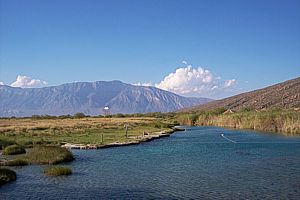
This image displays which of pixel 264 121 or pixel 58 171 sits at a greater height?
pixel 264 121

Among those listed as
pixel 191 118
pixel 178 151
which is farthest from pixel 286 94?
pixel 178 151

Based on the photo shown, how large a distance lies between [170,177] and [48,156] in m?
13.0

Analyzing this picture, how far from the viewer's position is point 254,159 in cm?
3681

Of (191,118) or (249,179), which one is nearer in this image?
(249,179)

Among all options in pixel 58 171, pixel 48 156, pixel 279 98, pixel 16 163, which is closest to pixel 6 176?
pixel 58 171

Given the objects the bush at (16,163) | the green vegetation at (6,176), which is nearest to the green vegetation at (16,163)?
the bush at (16,163)

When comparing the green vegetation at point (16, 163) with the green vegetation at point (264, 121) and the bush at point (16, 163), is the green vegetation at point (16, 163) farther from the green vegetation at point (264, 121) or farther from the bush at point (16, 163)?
the green vegetation at point (264, 121)

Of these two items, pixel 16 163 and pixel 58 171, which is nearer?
pixel 58 171

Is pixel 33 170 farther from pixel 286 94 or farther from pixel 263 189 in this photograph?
pixel 286 94

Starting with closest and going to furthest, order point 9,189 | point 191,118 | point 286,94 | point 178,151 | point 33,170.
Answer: point 9,189 < point 33,170 < point 178,151 < point 191,118 < point 286,94

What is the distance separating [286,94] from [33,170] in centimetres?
15239

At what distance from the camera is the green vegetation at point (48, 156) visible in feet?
117

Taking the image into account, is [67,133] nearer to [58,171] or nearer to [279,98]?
[58,171]

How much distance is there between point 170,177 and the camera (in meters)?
28.5
